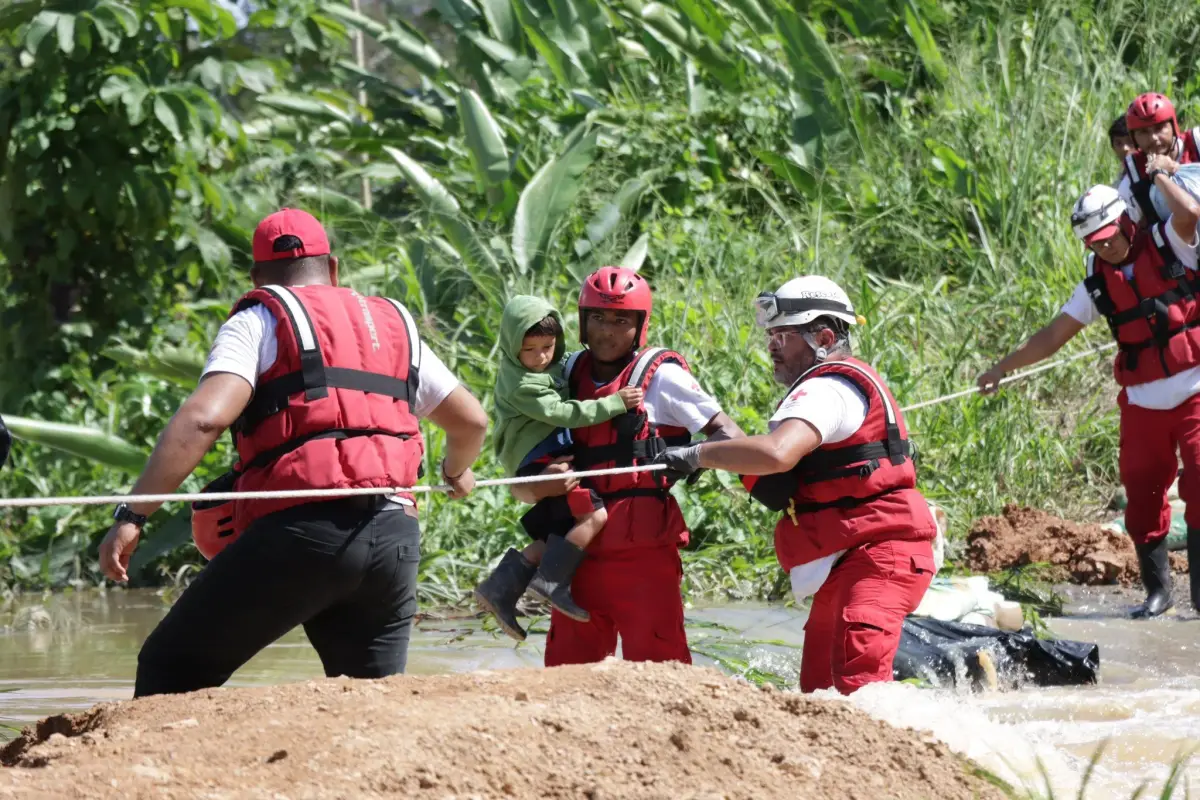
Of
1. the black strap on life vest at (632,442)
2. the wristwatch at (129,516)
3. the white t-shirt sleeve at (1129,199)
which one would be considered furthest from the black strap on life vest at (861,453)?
the white t-shirt sleeve at (1129,199)

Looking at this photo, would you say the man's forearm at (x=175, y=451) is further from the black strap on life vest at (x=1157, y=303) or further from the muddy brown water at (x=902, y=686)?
the black strap on life vest at (x=1157, y=303)

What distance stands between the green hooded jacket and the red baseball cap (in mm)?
783

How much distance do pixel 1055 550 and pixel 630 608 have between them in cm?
424

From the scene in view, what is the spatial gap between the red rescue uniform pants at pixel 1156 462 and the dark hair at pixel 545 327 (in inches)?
142

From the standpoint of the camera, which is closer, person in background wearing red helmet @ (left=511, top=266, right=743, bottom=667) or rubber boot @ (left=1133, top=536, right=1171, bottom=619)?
person in background wearing red helmet @ (left=511, top=266, right=743, bottom=667)

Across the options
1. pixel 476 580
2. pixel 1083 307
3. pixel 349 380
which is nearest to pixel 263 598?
pixel 349 380

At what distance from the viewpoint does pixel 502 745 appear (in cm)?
321

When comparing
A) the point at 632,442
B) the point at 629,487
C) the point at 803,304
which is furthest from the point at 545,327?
the point at 803,304

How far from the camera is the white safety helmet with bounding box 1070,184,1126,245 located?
7047 mm

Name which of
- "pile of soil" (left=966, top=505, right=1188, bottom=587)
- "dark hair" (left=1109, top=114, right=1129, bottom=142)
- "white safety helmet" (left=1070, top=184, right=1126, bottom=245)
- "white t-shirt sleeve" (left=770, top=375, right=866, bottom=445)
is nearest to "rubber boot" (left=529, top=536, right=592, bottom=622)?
"white t-shirt sleeve" (left=770, top=375, right=866, bottom=445)

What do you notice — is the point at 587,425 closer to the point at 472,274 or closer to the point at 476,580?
the point at 476,580

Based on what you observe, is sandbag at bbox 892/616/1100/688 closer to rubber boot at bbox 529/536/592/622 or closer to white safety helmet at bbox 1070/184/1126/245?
rubber boot at bbox 529/536/592/622

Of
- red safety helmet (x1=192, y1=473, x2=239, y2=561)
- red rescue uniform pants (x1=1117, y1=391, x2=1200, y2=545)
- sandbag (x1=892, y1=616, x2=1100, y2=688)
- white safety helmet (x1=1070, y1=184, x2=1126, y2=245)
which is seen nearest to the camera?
red safety helmet (x1=192, y1=473, x2=239, y2=561)

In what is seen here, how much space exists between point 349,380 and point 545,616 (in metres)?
3.55
